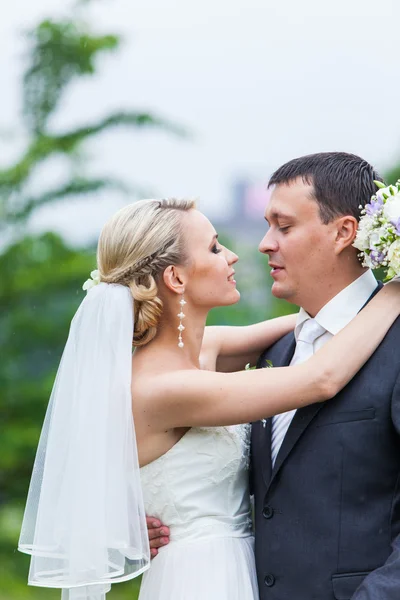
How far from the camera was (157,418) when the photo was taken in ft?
11.6

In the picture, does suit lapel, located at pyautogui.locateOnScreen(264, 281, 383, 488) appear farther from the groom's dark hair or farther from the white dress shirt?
the groom's dark hair

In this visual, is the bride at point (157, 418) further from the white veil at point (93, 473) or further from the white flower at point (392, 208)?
the white flower at point (392, 208)

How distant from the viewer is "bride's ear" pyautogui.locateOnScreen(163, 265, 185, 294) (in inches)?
145

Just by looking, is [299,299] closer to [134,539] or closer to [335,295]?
[335,295]

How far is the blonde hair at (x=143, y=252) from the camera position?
364 cm

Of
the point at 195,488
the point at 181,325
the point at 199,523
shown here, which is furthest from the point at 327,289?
the point at 199,523

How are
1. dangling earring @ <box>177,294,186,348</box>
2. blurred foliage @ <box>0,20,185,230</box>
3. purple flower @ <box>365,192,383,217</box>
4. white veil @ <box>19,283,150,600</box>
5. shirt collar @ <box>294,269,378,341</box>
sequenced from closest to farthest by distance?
purple flower @ <box>365,192,383,217</box> → white veil @ <box>19,283,150,600</box> → shirt collar @ <box>294,269,378,341</box> → dangling earring @ <box>177,294,186,348</box> → blurred foliage @ <box>0,20,185,230</box>

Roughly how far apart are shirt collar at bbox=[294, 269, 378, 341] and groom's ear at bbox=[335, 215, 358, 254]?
0.50 feet

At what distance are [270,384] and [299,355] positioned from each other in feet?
1.27

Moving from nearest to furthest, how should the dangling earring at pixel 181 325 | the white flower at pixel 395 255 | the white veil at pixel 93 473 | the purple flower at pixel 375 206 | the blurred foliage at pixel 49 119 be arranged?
1. the white flower at pixel 395 255
2. the purple flower at pixel 375 206
3. the white veil at pixel 93 473
4. the dangling earring at pixel 181 325
5. the blurred foliage at pixel 49 119

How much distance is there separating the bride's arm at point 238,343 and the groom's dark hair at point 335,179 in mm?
678

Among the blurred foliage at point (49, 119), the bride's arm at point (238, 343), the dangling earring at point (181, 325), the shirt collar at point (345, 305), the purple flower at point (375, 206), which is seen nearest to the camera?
the purple flower at point (375, 206)

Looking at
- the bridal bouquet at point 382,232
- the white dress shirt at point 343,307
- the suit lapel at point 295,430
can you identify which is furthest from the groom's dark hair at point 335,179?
the suit lapel at point 295,430

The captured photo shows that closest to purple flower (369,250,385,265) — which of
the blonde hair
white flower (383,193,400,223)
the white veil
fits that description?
white flower (383,193,400,223)
